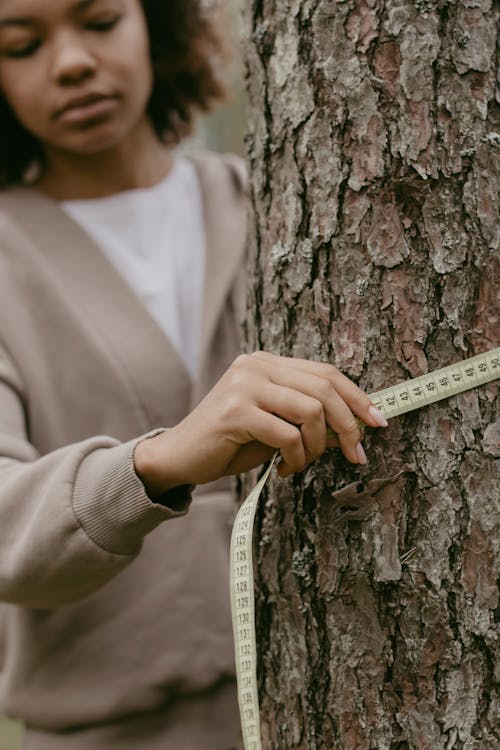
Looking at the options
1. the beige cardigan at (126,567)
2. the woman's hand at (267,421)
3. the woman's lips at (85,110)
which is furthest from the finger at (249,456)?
the woman's lips at (85,110)

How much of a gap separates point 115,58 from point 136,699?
4.28 feet

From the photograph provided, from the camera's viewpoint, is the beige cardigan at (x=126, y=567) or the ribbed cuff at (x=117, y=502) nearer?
the ribbed cuff at (x=117, y=502)

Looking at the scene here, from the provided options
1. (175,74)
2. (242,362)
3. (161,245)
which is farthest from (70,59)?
(242,362)

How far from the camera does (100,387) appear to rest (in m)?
1.89

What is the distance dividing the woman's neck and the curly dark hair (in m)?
0.09

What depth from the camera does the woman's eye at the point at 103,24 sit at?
2.00 metres

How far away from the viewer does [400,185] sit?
4.43 feet

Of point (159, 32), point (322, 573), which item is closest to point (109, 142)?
point (159, 32)

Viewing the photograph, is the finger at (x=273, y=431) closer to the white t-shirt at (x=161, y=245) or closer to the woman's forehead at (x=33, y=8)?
the white t-shirt at (x=161, y=245)

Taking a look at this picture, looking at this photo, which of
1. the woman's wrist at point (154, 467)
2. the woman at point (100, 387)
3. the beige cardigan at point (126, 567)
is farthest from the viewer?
the beige cardigan at point (126, 567)

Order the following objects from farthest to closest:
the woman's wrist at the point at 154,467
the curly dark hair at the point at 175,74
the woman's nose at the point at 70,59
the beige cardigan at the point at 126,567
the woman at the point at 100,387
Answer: the curly dark hair at the point at 175,74 < the woman's nose at the point at 70,59 < the beige cardigan at the point at 126,567 < the woman at the point at 100,387 < the woman's wrist at the point at 154,467

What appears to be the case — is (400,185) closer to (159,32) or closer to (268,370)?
(268,370)

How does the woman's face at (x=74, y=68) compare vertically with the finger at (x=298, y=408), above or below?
above

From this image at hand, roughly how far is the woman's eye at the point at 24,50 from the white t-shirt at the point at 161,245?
331mm
